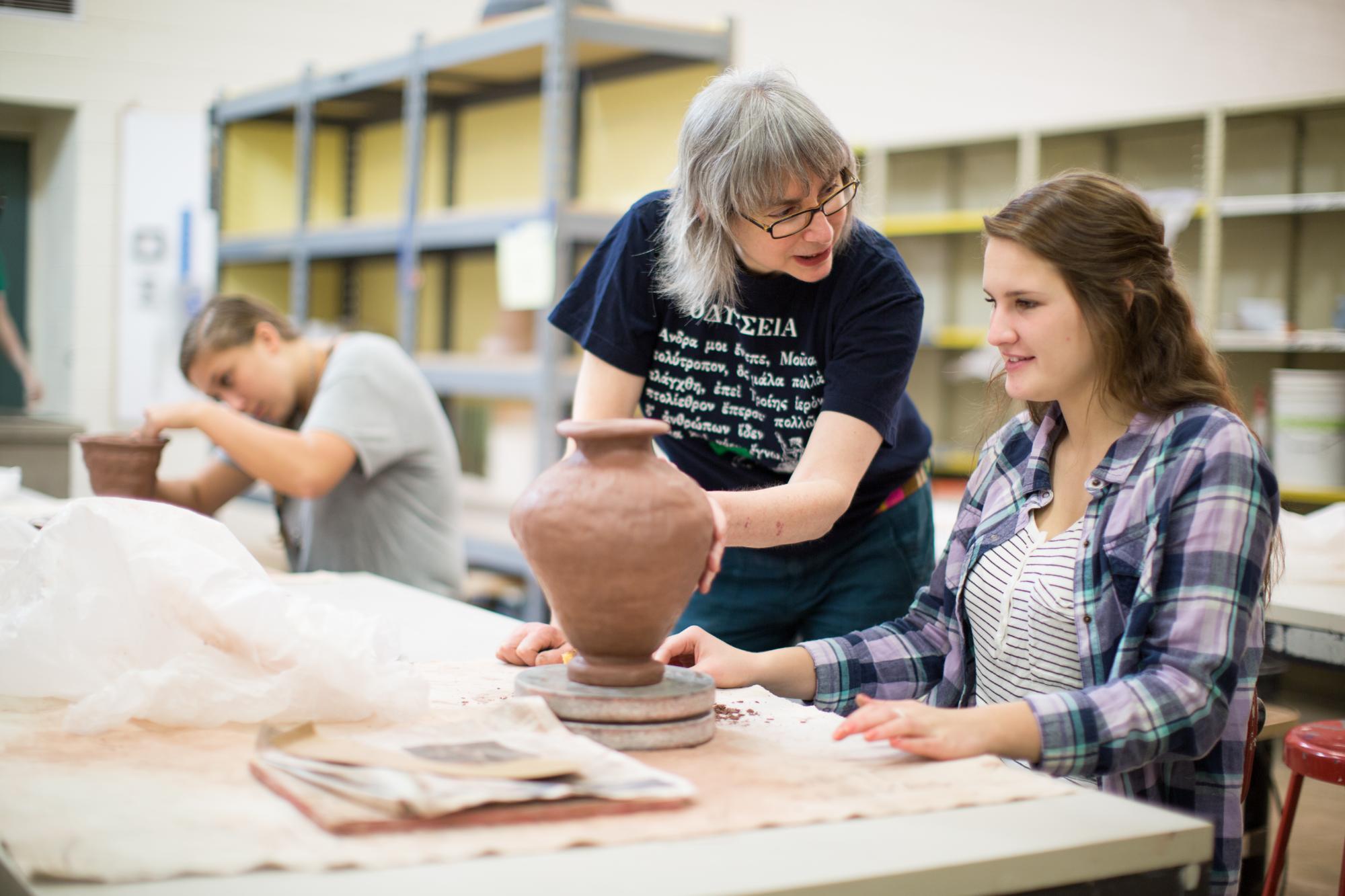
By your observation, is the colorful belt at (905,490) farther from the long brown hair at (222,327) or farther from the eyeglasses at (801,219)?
the long brown hair at (222,327)

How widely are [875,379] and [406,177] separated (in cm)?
314

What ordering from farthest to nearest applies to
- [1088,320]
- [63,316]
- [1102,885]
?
[63,316]
[1088,320]
[1102,885]

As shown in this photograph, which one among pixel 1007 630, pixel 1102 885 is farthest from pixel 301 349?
pixel 1102 885

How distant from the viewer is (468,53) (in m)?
4.07

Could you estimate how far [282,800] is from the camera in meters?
0.98

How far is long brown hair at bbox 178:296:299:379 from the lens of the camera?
274 centimetres

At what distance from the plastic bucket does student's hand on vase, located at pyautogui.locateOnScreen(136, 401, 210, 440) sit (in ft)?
11.7

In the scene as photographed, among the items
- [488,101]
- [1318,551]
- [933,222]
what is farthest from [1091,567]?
[933,222]

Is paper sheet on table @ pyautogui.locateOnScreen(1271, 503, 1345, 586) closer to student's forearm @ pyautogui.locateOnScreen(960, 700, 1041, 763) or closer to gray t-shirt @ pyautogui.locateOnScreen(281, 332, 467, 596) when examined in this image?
student's forearm @ pyautogui.locateOnScreen(960, 700, 1041, 763)

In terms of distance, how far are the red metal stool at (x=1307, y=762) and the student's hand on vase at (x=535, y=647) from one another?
1.23 metres

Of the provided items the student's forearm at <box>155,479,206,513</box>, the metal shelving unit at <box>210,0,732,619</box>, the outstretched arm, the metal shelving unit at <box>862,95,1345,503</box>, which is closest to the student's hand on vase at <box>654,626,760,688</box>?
the outstretched arm

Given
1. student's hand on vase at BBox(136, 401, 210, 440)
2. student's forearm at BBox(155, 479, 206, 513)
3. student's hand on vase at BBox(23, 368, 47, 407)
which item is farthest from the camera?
student's hand on vase at BBox(23, 368, 47, 407)

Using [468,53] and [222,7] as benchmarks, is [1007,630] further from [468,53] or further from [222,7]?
[222,7]

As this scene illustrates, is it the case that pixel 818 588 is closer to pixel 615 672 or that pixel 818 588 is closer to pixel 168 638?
pixel 615 672
